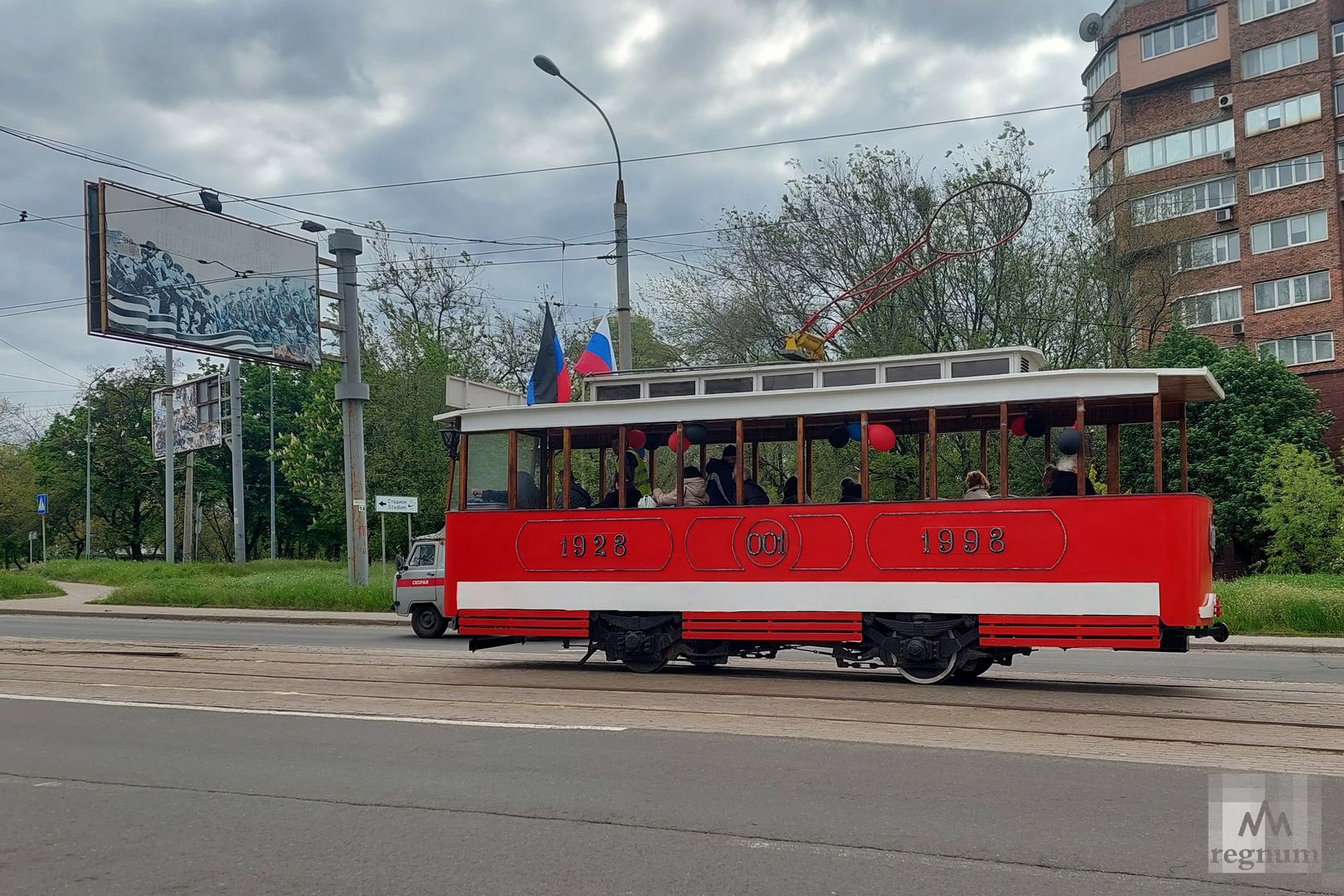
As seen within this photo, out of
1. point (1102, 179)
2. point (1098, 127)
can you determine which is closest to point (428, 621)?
point (1102, 179)

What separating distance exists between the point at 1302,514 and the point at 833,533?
77.6ft

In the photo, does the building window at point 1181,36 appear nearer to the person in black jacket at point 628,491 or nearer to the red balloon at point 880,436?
the red balloon at point 880,436

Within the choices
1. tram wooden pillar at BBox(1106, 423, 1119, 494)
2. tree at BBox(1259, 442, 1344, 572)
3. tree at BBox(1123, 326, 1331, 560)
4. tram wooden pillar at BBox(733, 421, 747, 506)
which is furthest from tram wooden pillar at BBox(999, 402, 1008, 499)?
tree at BBox(1123, 326, 1331, 560)

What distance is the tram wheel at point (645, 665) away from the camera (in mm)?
12984

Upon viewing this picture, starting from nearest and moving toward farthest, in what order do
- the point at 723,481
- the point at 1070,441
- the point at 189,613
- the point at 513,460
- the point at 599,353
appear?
the point at 1070,441 → the point at 723,481 → the point at 513,460 → the point at 599,353 → the point at 189,613

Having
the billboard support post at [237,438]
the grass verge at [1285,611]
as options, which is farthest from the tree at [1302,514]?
the billboard support post at [237,438]

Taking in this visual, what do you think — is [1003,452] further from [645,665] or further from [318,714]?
[318,714]

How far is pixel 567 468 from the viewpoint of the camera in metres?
13.5

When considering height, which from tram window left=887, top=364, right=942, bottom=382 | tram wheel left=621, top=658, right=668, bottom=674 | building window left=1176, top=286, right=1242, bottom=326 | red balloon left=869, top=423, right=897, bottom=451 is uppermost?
building window left=1176, top=286, right=1242, bottom=326

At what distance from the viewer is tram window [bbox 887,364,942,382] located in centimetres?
1193

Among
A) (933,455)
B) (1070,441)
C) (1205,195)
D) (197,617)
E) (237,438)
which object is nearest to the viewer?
(1070,441)

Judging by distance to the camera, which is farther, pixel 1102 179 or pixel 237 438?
pixel 237 438

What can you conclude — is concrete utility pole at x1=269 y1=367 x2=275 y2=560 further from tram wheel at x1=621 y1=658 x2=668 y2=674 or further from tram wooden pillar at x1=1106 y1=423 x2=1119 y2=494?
tram wooden pillar at x1=1106 y1=423 x2=1119 y2=494

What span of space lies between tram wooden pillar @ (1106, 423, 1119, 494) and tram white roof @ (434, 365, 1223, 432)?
80 centimetres
